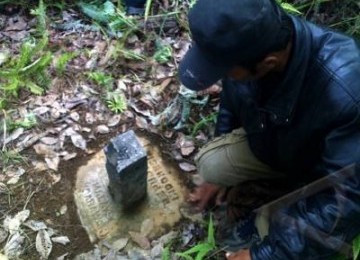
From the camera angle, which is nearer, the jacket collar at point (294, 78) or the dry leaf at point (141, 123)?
the jacket collar at point (294, 78)

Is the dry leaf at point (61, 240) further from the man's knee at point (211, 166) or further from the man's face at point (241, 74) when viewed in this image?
the man's face at point (241, 74)

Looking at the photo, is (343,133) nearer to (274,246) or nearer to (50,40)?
(274,246)

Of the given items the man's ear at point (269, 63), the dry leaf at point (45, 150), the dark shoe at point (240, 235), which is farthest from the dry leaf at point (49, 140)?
the man's ear at point (269, 63)

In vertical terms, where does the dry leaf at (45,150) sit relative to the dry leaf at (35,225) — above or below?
above

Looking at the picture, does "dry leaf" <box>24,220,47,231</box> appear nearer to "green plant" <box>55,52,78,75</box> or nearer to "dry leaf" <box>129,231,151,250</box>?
"dry leaf" <box>129,231,151,250</box>

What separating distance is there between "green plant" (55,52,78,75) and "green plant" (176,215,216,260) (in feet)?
6.17

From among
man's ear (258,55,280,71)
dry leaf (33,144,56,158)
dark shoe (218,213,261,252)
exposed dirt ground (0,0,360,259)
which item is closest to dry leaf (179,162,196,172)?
exposed dirt ground (0,0,360,259)

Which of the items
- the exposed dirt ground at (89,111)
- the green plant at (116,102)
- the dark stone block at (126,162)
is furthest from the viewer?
the green plant at (116,102)

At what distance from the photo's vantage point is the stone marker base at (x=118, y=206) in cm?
353

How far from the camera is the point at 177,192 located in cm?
373

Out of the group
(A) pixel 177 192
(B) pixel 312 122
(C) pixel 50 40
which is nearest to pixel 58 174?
(A) pixel 177 192

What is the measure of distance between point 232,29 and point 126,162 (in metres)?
1.30

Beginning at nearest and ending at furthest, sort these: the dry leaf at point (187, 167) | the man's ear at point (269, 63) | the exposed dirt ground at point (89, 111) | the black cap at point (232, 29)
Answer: the black cap at point (232, 29) → the man's ear at point (269, 63) → the exposed dirt ground at point (89, 111) → the dry leaf at point (187, 167)

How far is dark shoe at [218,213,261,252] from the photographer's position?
3.35 meters
